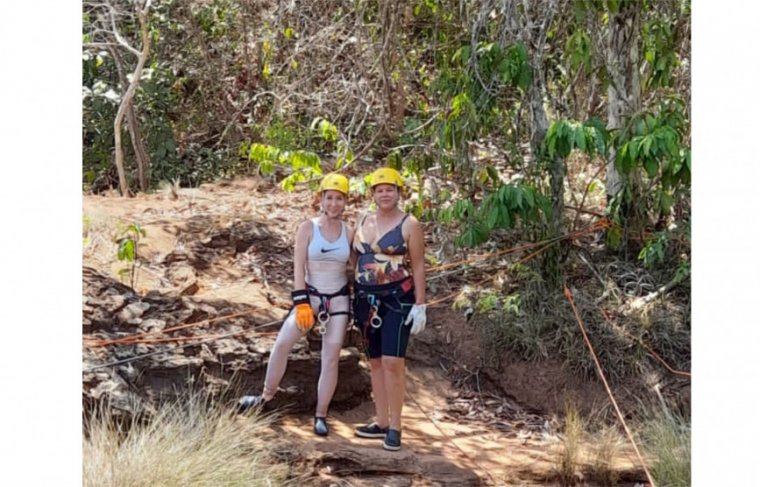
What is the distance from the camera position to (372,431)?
508 centimetres

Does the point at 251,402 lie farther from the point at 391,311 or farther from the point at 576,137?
the point at 576,137

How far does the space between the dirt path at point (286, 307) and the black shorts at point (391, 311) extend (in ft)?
1.85

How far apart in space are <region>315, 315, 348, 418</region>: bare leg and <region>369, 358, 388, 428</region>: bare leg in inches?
7.2

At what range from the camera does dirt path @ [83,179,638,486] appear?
486cm

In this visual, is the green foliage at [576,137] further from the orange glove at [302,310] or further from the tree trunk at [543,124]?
the orange glove at [302,310]

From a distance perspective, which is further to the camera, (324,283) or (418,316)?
(324,283)

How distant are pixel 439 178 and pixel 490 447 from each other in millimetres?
2733

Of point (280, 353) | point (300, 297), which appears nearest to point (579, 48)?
point (300, 297)

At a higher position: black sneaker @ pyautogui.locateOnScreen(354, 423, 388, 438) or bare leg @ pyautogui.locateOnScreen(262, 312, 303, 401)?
bare leg @ pyautogui.locateOnScreen(262, 312, 303, 401)

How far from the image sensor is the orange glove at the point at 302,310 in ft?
15.5

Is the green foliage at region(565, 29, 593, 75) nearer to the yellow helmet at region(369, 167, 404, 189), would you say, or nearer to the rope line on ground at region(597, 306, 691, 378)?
the yellow helmet at region(369, 167, 404, 189)

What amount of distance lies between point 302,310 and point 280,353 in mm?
309

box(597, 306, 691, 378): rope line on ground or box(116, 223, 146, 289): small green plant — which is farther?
box(597, 306, 691, 378): rope line on ground

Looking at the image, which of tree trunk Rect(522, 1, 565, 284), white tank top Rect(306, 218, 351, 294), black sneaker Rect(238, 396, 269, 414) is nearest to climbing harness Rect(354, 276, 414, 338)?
white tank top Rect(306, 218, 351, 294)
